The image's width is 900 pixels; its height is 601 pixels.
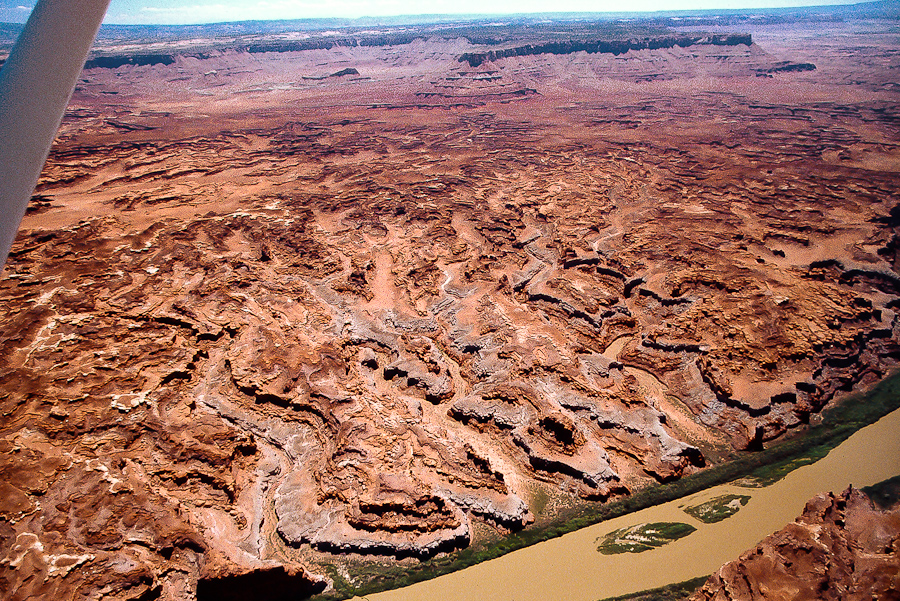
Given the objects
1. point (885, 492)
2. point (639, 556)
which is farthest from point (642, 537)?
point (885, 492)

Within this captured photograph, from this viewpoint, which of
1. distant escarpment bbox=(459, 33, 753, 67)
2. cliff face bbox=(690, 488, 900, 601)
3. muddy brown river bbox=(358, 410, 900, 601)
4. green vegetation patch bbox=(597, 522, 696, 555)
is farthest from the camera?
distant escarpment bbox=(459, 33, 753, 67)

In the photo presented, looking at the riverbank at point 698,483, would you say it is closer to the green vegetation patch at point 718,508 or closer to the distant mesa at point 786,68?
the green vegetation patch at point 718,508

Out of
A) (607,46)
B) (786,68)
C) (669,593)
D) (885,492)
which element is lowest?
(669,593)

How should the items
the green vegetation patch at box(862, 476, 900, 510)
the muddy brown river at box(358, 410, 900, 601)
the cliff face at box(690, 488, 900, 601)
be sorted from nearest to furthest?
1. the cliff face at box(690, 488, 900, 601)
2. the muddy brown river at box(358, 410, 900, 601)
3. the green vegetation patch at box(862, 476, 900, 510)

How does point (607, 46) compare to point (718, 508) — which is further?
point (607, 46)

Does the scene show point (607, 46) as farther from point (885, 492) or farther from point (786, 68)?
point (885, 492)

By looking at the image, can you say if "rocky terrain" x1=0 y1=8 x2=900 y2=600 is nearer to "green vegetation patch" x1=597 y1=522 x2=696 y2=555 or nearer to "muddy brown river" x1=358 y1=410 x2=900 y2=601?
"muddy brown river" x1=358 y1=410 x2=900 y2=601

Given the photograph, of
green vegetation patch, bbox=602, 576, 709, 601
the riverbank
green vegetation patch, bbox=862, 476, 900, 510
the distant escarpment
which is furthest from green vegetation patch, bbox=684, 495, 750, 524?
the distant escarpment
